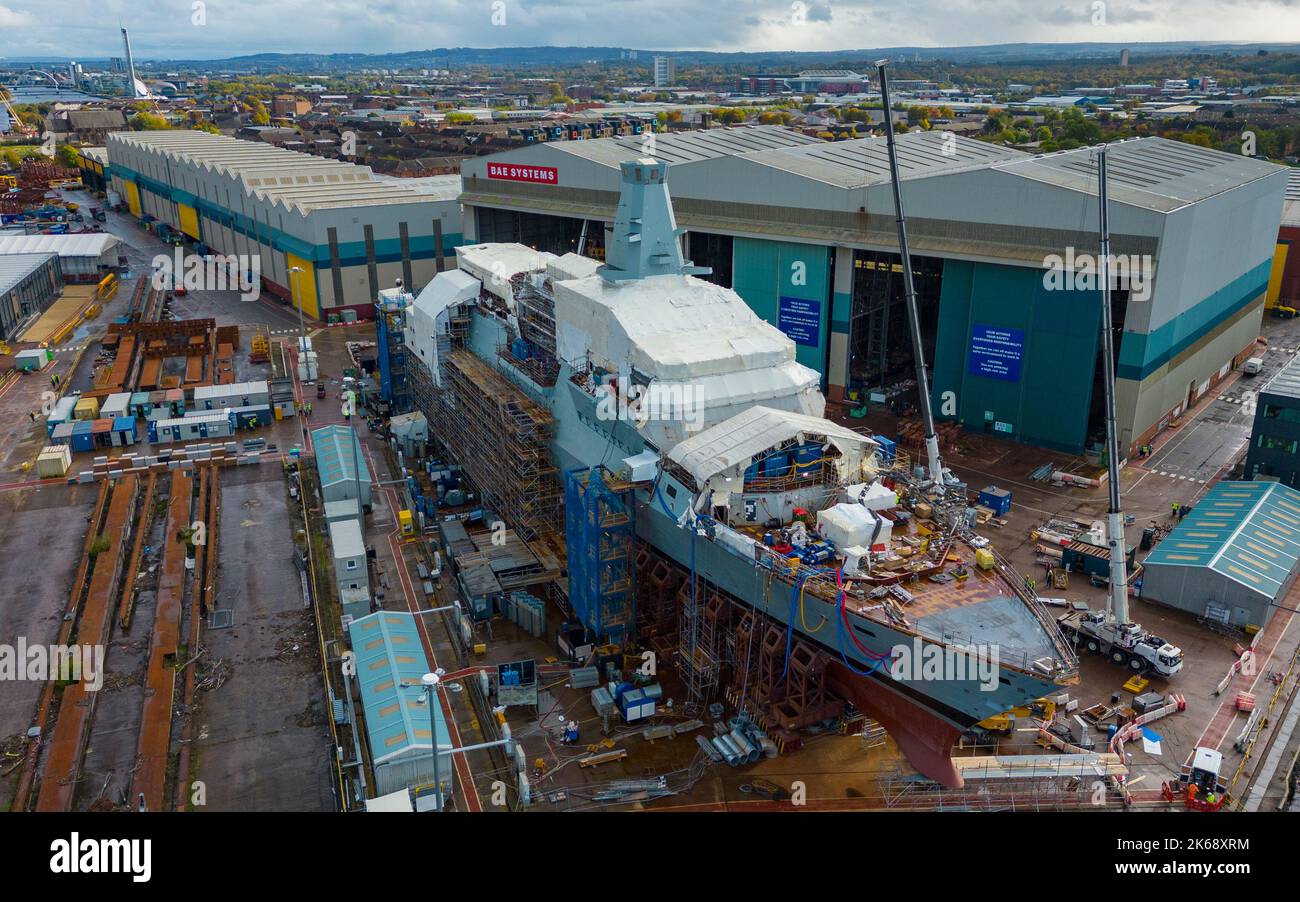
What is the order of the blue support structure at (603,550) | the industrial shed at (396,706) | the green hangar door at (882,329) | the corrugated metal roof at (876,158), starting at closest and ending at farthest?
1. the industrial shed at (396,706)
2. the blue support structure at (603,550)
3. the corrugated metal roof at (876,158)
4. the green hangar door at (882,329)

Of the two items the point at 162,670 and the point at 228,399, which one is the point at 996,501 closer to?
the point at 162,670

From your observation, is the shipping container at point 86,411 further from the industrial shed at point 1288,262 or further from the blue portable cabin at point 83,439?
the industrial shed at point 1288,262

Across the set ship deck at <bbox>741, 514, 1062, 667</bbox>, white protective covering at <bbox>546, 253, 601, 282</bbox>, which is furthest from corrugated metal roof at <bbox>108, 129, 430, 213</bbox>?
ship deck at <bbox>741, 514, 1062, 667</bbox>

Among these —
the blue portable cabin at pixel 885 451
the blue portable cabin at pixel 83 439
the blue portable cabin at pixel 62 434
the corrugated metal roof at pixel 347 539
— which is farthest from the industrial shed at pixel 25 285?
the blue portable cabin at pixel 885 451

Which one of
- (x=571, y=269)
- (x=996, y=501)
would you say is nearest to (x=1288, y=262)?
(x=996, y=501)

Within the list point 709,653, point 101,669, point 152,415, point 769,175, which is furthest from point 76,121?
point 709,653
